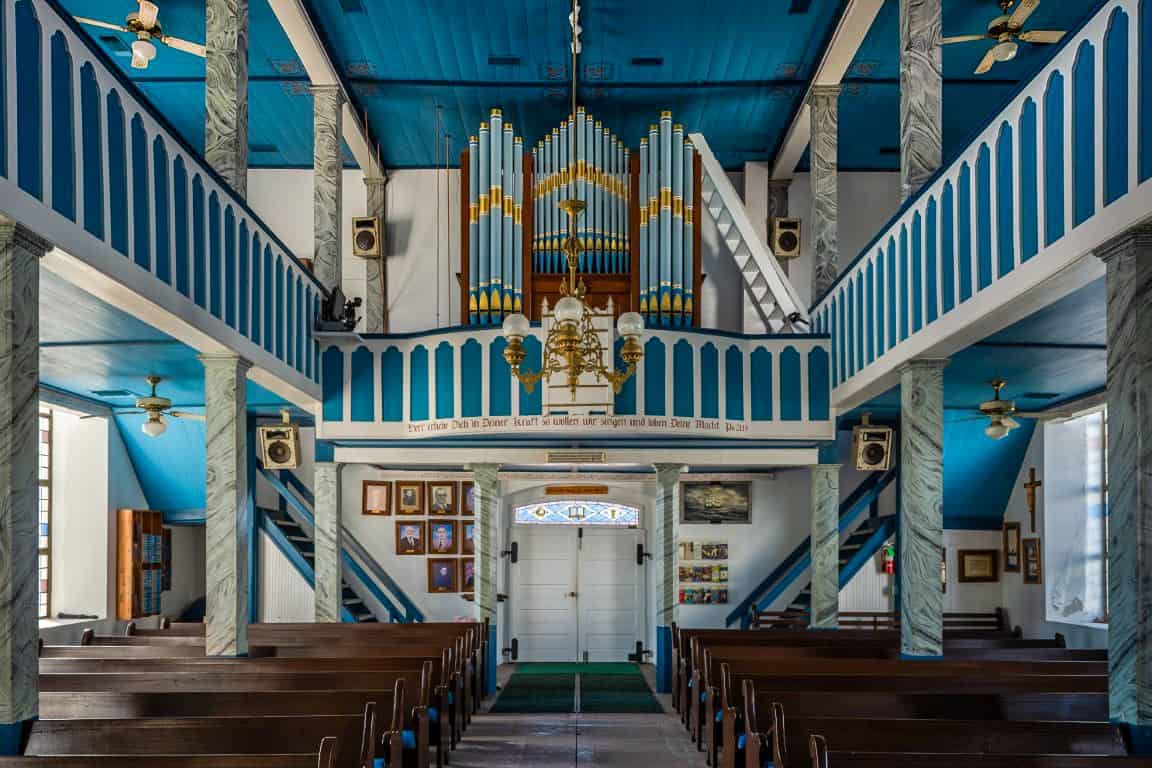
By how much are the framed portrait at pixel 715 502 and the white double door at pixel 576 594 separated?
97 cm

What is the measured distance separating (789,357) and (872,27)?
12.2 feet

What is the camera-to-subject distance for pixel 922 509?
30.7 ft

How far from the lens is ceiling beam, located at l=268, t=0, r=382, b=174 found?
1167cm

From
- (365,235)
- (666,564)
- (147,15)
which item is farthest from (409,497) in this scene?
(147,15)

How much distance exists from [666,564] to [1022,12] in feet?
26.3

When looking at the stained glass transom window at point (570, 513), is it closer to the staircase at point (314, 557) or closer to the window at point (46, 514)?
the staircase at point (314, 557)

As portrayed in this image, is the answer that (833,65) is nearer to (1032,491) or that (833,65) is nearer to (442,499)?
(1032,491)

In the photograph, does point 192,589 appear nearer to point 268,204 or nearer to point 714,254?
point 268,204

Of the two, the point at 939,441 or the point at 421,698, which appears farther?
the point at 939,441

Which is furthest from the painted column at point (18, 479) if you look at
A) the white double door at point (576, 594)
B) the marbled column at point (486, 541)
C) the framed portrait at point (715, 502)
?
the framed portrait at point (715, 502)

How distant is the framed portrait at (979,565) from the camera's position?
1722cm

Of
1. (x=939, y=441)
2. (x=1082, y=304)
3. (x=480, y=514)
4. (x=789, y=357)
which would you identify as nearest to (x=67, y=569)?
(x=480, y=514)

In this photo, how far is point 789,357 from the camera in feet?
42.7

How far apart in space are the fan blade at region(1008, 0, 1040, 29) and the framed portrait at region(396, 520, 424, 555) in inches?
462
